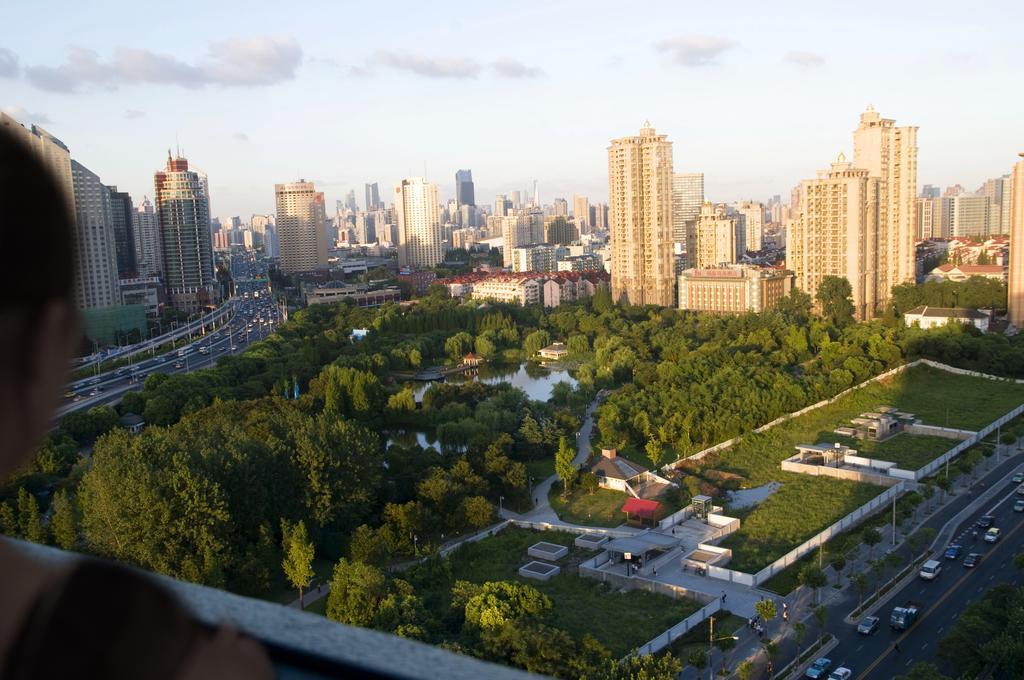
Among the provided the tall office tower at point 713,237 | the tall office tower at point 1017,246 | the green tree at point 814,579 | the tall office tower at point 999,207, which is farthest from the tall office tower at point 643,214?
the tall office tower at point 999,207

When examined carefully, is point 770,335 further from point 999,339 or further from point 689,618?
point 689,618

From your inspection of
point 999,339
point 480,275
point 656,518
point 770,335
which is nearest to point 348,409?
point 656,518

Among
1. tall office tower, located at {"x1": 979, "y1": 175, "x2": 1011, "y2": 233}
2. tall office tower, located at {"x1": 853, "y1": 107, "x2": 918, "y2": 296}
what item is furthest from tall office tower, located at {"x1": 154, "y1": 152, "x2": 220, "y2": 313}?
tall office tower, located at {"x1": 979, "y1": 175, "x2": 1011, "y2": 233}

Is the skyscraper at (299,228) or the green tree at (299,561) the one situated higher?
the skyscraper at (299,228)

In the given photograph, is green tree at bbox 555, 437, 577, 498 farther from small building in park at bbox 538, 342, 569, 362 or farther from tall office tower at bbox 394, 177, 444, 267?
tall office tower at bbox 394, 177, 444, 267

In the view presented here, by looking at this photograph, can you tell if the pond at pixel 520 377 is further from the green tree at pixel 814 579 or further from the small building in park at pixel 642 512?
the green tree at pixel 814 579

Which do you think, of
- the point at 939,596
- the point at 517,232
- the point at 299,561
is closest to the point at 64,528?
the point at 299,561
